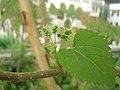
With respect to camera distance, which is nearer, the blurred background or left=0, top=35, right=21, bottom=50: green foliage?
the blurred background

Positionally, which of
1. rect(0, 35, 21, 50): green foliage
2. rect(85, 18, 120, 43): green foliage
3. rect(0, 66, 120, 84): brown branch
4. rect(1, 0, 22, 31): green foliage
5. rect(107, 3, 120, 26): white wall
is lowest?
rect(0, 35, 21, 50): green foliage

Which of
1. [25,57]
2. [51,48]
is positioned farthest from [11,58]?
[51,48]

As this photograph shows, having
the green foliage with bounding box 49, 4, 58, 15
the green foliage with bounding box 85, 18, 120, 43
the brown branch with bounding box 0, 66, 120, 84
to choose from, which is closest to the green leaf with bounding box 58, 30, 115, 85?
the brown branch with bounding box 0, 66, 120, 84

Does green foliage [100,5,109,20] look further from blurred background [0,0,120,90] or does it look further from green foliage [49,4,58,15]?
green foliage [49,4,58,15]

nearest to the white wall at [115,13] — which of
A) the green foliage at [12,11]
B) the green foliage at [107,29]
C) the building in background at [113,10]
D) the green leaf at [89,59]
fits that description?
the building in background at [113,10]

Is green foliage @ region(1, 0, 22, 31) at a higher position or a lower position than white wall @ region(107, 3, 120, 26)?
higher

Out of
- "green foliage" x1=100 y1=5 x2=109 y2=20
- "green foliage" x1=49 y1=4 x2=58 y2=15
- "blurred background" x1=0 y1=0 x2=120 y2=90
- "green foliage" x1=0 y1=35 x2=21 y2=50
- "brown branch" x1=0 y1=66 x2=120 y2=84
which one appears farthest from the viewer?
"green foliage" x1=0 y1=35 x2=21 y2=50

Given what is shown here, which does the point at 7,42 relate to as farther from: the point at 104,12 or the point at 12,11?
the point at 12,11

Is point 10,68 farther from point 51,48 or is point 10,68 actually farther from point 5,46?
point 51,48

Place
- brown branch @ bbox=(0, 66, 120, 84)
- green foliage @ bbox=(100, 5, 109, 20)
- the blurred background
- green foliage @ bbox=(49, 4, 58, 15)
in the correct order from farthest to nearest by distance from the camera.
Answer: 1. green foliage @ bbox=(100, 5, 109, 20)
2. green foliage @ bbox=(49, 4, 58, 15)
3. the blurred background
4. brown branch @ bbox=(0, 66, 120, 84)
